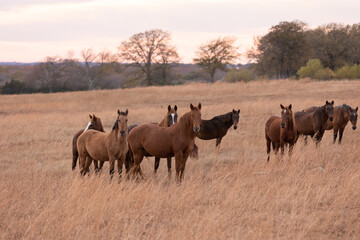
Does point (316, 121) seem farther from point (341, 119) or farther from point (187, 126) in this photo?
point (187, 126)

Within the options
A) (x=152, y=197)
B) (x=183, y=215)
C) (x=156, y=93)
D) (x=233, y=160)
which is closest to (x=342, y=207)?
(x=183, y=215)

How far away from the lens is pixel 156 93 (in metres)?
37.8

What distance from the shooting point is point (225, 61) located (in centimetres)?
7206

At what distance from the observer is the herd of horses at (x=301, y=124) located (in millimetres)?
10602

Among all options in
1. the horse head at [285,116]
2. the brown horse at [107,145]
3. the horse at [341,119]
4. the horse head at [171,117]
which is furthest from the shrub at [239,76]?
the brown horse at [107,145]

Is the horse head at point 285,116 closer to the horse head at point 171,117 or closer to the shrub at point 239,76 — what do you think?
the horse head at point 171,117

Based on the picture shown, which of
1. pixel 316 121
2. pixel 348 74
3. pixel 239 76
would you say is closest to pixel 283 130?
pixel 316 121

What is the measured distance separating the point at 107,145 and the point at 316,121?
7.14 metres

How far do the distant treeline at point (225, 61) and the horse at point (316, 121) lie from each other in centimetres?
3713

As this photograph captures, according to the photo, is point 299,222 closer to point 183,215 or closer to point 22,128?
point 183,215

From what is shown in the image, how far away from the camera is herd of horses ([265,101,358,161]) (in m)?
10.6

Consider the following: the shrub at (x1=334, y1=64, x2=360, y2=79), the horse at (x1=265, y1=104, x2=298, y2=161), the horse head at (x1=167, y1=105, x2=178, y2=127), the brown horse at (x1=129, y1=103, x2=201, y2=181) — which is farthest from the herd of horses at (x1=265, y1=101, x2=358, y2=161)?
the shrub at (x1=334, y1=64, x2=360, y2=79)

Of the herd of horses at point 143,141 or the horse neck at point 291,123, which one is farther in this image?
the horse neck at point 291,123

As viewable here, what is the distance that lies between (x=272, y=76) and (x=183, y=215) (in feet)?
198
